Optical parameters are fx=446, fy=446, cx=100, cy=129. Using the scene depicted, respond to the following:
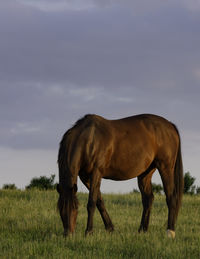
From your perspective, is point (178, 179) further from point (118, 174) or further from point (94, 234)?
point (94, 234)

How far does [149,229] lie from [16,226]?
345cm

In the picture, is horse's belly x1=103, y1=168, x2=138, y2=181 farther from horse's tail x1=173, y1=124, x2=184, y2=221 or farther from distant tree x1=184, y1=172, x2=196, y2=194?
distant tree x1=184, y1=172, x2=196, y2=194

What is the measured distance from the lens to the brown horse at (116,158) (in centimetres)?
947

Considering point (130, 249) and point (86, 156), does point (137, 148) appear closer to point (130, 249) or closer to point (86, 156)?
point (86, 156)

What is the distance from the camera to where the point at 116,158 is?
10133 millimetres

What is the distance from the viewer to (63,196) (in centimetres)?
920

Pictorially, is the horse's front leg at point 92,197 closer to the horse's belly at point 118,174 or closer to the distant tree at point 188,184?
the horse's belly at point 118,174

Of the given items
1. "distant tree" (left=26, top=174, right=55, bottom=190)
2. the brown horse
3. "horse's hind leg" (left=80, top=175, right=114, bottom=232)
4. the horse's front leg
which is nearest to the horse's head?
the brown horse

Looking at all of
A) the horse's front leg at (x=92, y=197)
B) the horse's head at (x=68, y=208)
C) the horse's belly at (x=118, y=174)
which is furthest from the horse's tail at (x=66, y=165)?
the horse's belly at (x=118, y=174)

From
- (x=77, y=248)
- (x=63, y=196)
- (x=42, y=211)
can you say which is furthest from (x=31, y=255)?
(x=42, y=211)

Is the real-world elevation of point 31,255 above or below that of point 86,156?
below

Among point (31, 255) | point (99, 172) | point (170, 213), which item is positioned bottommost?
point (31, 255)

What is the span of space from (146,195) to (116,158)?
5.15ft

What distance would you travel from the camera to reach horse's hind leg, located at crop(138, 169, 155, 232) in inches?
429
